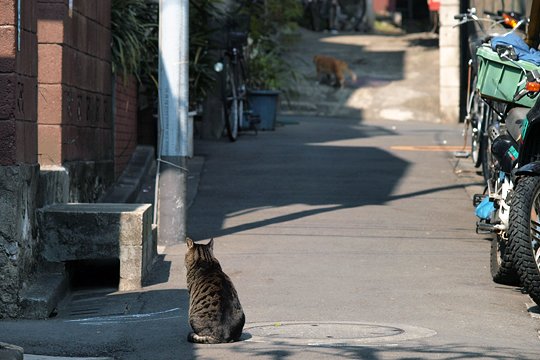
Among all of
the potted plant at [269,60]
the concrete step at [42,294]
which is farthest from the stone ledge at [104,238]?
the potted plant at [269,60]

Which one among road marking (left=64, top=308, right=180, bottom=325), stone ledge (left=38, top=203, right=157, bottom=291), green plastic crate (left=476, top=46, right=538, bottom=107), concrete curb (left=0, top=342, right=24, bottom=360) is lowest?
road marking (left=64, top=308, right=180, bottom=325)

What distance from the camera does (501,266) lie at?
8484 mm

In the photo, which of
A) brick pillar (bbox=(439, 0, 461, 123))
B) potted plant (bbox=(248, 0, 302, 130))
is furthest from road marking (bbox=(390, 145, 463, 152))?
brick pillar (bbox=(439, 0, 461, 123))

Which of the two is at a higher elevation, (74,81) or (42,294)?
(74,81)

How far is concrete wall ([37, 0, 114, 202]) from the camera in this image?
34.2ft

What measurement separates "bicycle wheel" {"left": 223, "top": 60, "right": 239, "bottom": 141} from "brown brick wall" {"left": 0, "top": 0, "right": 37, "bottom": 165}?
9262 mm

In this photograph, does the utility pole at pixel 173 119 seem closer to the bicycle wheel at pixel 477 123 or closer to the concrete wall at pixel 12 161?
the concrete wall at pixel 12 161

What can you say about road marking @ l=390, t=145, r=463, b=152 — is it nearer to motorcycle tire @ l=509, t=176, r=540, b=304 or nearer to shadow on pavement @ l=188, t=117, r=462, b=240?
shadow on pavement @ l=188, t=117, r=462, b=240

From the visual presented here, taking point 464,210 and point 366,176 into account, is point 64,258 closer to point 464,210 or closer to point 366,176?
point 464,210

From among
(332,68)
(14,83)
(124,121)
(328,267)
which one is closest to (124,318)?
(14,83)

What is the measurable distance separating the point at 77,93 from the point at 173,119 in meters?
1.17

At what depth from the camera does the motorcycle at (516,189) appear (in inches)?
298

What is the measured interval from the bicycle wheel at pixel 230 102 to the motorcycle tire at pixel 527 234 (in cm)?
1017

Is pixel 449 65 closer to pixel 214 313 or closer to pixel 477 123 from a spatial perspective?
pixel 477 123
